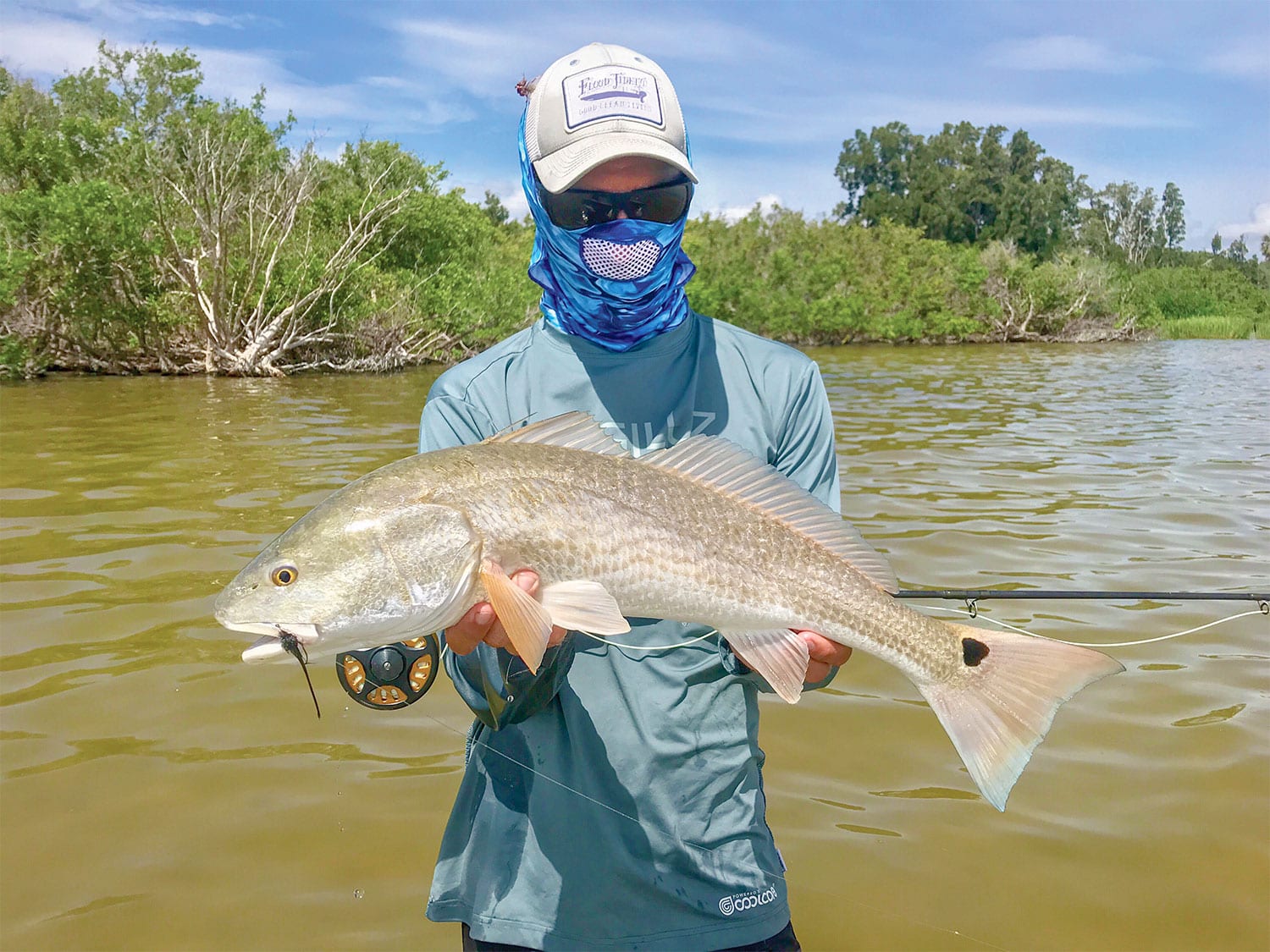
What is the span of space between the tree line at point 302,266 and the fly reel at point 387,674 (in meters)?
21.8

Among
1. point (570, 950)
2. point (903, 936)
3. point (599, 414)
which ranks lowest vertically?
point (903, 936)

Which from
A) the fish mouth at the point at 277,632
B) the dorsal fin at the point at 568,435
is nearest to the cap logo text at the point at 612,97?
the dorsal fin at the point at 568,435

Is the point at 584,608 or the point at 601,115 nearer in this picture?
the point at 584,608

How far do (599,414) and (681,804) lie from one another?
1.02 m

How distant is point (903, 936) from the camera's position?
10.9 ft

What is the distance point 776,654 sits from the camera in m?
2.23

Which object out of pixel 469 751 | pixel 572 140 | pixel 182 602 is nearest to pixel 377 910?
pixel 469 751

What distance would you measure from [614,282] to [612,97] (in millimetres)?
Answer: 485

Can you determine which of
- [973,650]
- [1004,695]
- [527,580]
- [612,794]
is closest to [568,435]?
[527,580]

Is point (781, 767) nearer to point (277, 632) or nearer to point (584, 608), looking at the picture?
point (584, 608)

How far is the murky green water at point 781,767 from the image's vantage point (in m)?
3.41

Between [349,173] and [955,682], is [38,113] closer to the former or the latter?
[349,173]

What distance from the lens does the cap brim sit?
240 cm

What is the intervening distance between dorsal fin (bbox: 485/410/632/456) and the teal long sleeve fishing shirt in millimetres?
207
